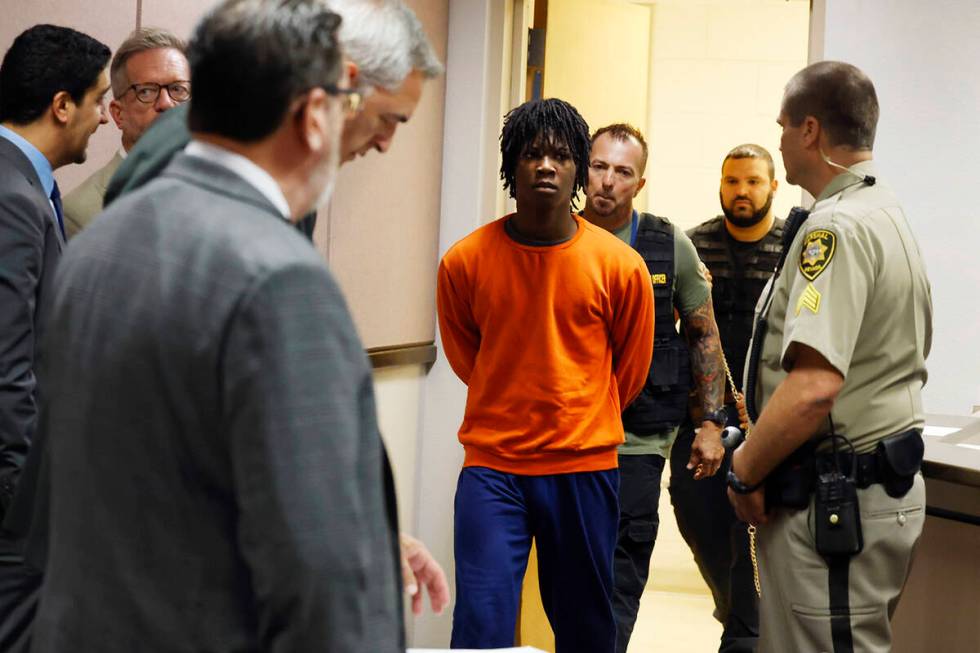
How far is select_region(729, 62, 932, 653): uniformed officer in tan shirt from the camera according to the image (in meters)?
2.06

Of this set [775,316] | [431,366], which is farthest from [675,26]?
[775,316]

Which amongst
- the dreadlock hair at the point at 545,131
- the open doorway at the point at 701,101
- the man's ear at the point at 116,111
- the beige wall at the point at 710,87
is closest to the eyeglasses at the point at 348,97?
the man's ear at the point at 116,111

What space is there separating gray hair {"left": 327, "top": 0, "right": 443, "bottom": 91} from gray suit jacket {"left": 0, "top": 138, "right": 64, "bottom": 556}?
0.68 meters

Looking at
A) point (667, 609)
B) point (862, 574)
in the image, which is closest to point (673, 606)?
point (667, 609)

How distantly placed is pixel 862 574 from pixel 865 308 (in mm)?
493

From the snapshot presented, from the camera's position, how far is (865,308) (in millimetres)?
2104

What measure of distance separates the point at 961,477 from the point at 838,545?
1.39 ft

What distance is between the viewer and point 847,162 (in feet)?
7.31

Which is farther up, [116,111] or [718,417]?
[116,111]

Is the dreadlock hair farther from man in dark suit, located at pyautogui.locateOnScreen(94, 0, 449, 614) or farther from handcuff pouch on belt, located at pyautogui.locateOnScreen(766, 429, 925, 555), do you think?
man in dark suit, located at pyautogui.locateOnScreen(94, 0, 449, 614)

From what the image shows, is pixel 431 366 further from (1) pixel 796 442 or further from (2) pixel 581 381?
(1) pixel 796 442

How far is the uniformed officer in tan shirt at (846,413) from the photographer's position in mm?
2064

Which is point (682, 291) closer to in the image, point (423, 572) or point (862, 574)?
point (862, 574)

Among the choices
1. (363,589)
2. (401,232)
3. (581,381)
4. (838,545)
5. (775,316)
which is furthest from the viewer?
(401,232)
